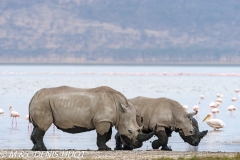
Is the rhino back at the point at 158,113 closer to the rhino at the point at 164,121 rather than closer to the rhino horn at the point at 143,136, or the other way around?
the rhino at the point at 164,121

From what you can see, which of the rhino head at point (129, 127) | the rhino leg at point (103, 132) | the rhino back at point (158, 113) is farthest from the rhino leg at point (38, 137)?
the rhino back at point (158, 113)

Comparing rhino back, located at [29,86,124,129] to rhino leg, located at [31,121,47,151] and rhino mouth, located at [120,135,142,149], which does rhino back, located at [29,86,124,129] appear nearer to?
rhino leg, located at [31,121,47,151]

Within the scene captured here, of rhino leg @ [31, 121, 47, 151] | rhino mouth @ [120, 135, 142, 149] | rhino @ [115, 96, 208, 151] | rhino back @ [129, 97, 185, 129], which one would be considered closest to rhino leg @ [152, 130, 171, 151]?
rhino @ [115, 96, 208, 151]

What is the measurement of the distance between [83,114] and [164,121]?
2.07 m

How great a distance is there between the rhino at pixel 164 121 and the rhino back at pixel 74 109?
1170 mm

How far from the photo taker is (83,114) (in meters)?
18.8

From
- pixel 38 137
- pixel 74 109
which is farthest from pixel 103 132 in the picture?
pixel 38 137

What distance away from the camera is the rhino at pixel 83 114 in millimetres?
18734

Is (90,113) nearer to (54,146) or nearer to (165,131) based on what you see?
(165,131)

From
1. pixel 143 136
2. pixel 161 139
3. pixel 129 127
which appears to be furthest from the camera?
pixel 161 139

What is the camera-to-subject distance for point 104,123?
18.8 metres

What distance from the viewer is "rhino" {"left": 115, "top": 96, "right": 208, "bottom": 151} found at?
19.6 metres

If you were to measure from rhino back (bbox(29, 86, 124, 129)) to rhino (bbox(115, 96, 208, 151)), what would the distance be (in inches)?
46.1

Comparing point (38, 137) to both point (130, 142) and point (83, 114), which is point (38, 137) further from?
point (130, 142)
